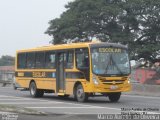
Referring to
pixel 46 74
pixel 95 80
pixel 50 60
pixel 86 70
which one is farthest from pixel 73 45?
pixel 46 74

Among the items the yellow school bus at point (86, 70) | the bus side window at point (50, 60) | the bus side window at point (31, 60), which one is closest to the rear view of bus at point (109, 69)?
the yellow school bus at point (86, 70)

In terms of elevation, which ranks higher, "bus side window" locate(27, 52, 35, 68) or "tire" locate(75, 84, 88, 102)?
"bus side window" locate(27, 52, 35, 68)

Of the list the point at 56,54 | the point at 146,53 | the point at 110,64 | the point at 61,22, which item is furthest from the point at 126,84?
the point at 61,22

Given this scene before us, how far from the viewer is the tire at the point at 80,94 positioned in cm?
2470

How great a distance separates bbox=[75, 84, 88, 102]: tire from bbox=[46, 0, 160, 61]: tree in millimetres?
24259

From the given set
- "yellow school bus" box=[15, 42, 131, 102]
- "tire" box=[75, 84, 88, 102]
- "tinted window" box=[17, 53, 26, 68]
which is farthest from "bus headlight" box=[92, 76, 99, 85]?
"tinted window" box=[17, 53, 26, 68]

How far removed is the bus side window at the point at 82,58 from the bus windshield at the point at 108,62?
39 cm

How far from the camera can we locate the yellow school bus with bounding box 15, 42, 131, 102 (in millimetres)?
24312

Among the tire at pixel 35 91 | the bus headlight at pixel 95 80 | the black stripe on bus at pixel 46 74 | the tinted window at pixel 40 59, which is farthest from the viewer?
the tire at pixel 35 91

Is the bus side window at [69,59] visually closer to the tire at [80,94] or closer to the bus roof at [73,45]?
the bus roof at [73,45]

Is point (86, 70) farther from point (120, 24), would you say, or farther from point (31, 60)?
point (120, 24)

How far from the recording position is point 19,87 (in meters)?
31.5

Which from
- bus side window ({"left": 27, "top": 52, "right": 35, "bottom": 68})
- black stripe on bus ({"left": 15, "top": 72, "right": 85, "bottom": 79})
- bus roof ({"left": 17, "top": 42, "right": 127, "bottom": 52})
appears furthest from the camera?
bus side window ({"left": 27, "top": 52, "right": 35, "bottom": 68})

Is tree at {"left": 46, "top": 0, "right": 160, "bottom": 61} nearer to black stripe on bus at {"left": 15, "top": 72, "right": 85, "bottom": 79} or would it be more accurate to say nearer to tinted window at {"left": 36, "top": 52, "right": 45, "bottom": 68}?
black stripe on bus at {"left": 15, "top": 72, "right": 85, "bottom": 79}
